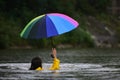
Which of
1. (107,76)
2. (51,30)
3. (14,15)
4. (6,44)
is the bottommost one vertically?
(107,76)

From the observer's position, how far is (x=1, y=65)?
4041 cm

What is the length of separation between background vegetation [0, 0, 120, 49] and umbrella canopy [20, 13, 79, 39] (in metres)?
42.0

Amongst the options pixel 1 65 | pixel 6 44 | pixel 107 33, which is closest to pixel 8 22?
pixel 6 44

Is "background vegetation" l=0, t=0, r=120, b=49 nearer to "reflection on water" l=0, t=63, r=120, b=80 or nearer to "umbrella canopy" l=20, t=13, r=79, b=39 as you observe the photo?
"reflection on water" l=0, t=63, r=120, b=80

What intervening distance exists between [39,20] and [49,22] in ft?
1.91

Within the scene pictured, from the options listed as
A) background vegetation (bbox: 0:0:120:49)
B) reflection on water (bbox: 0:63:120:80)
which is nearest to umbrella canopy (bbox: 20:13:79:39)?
reflection on water (bbox: 0:63:120:80)

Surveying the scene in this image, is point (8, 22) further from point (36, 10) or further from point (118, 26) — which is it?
point (118, 26)

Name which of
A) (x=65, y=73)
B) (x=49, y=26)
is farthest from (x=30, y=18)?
(x=49, y=26)

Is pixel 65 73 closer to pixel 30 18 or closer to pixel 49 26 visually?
pixel 49 26

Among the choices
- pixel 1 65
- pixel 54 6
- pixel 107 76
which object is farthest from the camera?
pixel 54 6

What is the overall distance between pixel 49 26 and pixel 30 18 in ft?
177

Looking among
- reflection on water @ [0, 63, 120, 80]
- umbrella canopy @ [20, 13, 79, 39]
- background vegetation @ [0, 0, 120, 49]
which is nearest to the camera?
reflection on water @ [0, 63, 120, 80]

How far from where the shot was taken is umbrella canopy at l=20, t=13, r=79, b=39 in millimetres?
32969

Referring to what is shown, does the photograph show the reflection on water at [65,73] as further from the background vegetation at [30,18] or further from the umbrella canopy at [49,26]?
the background vegetation at [30,18]
